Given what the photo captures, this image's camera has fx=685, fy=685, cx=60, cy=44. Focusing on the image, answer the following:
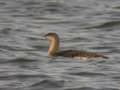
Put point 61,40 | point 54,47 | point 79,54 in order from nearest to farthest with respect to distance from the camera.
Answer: point 79,54, point 54,47, point 61,40

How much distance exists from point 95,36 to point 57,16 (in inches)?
165

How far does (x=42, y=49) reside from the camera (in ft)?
68.3

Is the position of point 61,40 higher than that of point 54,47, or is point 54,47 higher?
point 54,47

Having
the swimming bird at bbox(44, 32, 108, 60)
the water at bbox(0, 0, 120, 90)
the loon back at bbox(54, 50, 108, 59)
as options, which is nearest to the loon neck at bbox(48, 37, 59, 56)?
the swimming bird at bbox(44, 32, 108, 60)

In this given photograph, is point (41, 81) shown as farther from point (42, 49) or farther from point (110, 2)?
point (110, 2)

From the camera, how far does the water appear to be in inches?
622

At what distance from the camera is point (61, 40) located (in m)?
22.3

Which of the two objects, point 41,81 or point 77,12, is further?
point 77,12

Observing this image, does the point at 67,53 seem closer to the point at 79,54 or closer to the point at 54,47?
the point at 79,54

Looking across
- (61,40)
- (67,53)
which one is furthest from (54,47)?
(61,40)

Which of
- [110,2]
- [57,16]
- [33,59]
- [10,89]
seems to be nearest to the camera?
[10,89]

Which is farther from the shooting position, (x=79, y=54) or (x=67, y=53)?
(x=67, y=53)

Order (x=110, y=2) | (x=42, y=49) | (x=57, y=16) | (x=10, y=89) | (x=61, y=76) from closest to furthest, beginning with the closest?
(x=10, y=89)
(x=61, y=76)
(x=42, y=49)
(x=57, y=16)
(x=110, y=2)

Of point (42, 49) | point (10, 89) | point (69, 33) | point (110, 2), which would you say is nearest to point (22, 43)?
point (42, 49)
